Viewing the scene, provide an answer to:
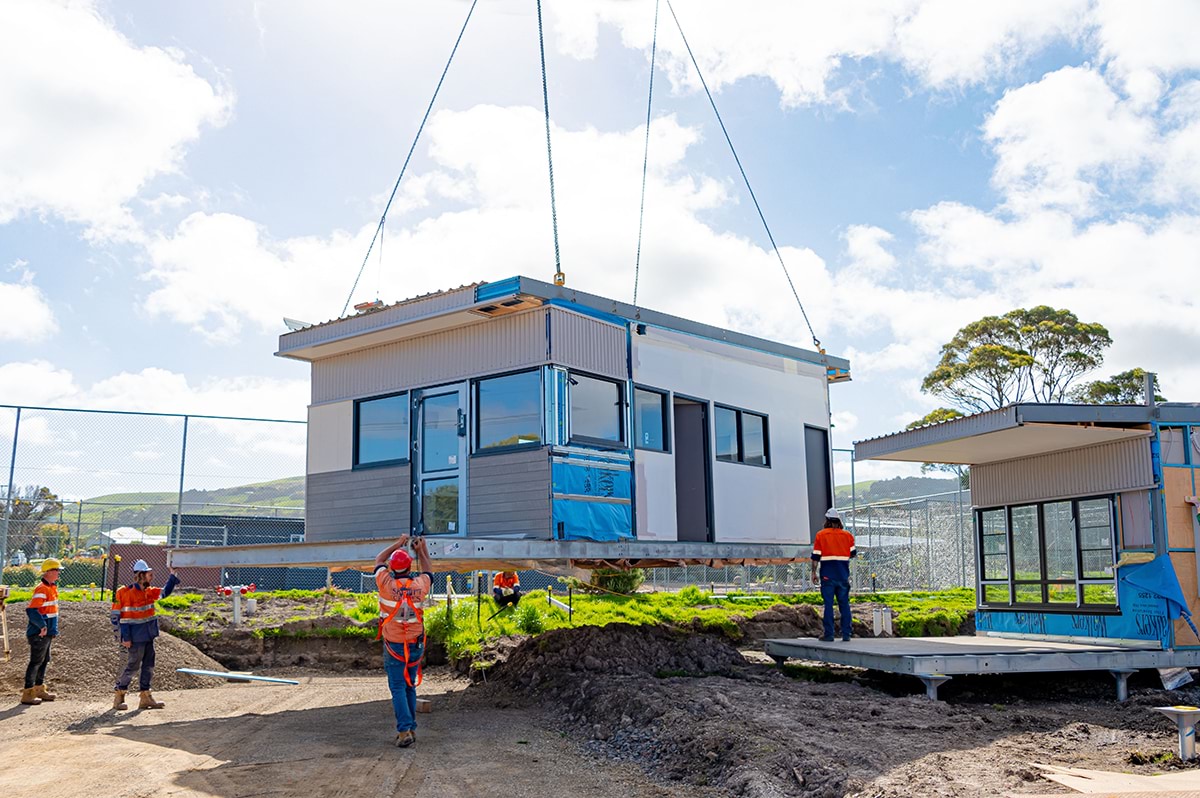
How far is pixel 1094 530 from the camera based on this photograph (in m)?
14.0

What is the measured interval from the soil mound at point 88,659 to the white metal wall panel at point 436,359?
14.3 ft

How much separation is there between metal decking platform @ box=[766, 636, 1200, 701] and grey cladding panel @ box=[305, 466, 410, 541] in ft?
18.2

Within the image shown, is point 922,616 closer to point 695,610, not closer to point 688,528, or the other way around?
point 695,610

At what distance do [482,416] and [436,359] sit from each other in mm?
1093

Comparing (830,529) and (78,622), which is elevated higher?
(830,529)

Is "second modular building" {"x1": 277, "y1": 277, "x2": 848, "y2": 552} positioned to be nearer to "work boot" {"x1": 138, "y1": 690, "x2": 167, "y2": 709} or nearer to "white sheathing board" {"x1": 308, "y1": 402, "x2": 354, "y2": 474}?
"white sheathing board" {"x1": 308, "y1": 402, "x2": 354, "y2": 474}

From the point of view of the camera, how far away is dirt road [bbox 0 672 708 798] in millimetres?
8203

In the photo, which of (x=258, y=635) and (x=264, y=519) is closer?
(x=258, y=635)

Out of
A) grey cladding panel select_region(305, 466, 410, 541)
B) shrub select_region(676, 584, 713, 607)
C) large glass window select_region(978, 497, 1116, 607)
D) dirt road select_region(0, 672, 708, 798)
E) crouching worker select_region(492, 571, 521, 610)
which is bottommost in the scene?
dirt road select_region(0, 672, 708, 798)

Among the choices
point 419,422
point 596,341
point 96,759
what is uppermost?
point 596,341

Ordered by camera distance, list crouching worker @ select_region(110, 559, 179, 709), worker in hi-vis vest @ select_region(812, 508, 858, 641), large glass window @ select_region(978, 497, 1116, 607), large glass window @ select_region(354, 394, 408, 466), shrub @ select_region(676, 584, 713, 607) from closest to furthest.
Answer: crouching worker @ select_region(110, 559, 179, 709)
large glass window @ select_region(354, 394, 408, 466)
worker in hi-vis vest @ select_region(812, 508, 858, 641)
large glass window @ select_region(978, 497, 1116, 607)
shrub @ select_region(676, 584, 713, 607)

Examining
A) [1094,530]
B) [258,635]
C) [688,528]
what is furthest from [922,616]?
[258,635]

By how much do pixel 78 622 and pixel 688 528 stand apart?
30.3 feet

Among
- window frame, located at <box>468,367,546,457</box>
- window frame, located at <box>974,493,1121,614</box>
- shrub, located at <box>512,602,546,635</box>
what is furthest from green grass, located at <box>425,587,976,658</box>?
window frame, located at <box>468,367,546,457</box>
